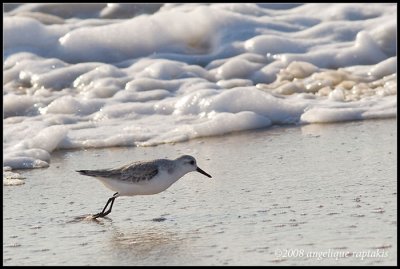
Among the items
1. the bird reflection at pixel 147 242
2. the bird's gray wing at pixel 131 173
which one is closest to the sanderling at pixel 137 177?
the bird's gray wing at pixel 131 173

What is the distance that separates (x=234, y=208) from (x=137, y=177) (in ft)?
2.16

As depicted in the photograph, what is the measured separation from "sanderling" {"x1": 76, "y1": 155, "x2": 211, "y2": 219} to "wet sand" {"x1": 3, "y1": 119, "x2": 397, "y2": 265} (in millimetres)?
144

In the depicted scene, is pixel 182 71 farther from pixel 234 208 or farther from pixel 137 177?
pixel 234 208

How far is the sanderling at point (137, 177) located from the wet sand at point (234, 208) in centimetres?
14

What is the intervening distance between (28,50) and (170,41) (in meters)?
1.71

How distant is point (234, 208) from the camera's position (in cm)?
569

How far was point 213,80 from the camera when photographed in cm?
994

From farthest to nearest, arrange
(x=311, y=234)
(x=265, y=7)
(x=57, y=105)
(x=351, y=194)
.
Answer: (x=265, y=7) < (x=57, y=105) < (x=351, y=194) < (x=311, y=234)

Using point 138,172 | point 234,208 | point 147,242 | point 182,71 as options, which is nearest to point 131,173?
point 138,172

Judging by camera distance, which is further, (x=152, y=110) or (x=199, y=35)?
(x=199, y=35)

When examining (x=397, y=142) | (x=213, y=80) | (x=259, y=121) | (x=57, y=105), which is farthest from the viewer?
(x=213, y=80)

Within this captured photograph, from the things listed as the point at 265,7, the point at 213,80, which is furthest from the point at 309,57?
the point at 265,7

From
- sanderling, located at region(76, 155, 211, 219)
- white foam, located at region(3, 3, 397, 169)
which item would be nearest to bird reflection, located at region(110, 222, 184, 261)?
sanderling, located at region(76, 155, 211, 219)

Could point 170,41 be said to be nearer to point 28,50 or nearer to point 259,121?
point 28,50
